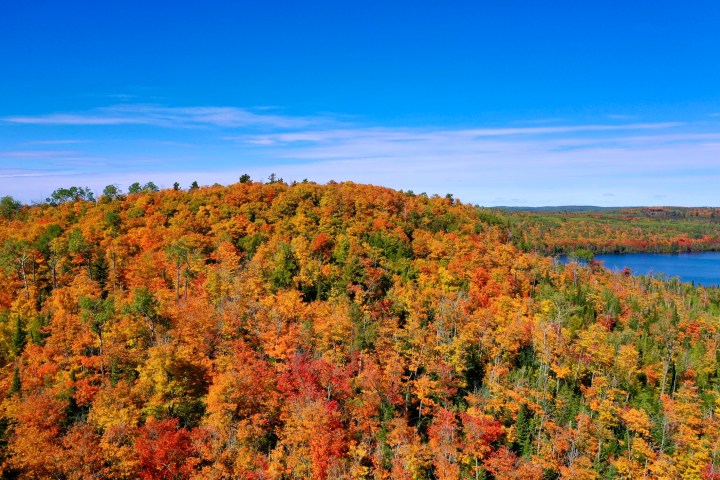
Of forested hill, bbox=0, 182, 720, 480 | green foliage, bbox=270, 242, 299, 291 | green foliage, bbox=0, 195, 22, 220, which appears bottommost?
forested hill, bbox=0, 182, 720, 480

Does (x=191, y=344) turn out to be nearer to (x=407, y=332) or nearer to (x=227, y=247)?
(x=407, y=332)

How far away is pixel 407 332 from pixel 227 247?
135ft

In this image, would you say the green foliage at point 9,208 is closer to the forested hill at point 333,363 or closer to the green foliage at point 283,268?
the forested hill at point 333,363

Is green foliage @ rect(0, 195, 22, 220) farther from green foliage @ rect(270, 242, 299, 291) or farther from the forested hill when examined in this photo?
green foliage @ rect(270, 242, 299, 291)

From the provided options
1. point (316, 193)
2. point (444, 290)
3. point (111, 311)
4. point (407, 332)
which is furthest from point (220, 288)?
point (316, 193)

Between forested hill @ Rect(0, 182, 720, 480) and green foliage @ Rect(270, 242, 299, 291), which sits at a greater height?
green foliage @ Rect(270, 242, 299, 291)

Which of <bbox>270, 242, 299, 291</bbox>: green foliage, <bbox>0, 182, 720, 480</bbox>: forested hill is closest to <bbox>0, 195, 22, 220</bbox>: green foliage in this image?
<bbox>0, 182, 720, 480</bbox>: forested hill

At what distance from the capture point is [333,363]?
58750mm

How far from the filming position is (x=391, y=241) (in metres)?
91.9

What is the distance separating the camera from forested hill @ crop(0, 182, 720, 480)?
45812mm

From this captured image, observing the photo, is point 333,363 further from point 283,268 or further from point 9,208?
point 9,208

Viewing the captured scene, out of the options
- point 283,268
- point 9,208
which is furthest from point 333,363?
point 9,208

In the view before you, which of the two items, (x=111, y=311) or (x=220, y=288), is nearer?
(x=111, y=311)

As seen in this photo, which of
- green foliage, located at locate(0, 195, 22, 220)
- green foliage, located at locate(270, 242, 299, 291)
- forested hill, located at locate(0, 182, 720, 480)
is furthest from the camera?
green foliage, located at locate(0, 195, 22, 220)
